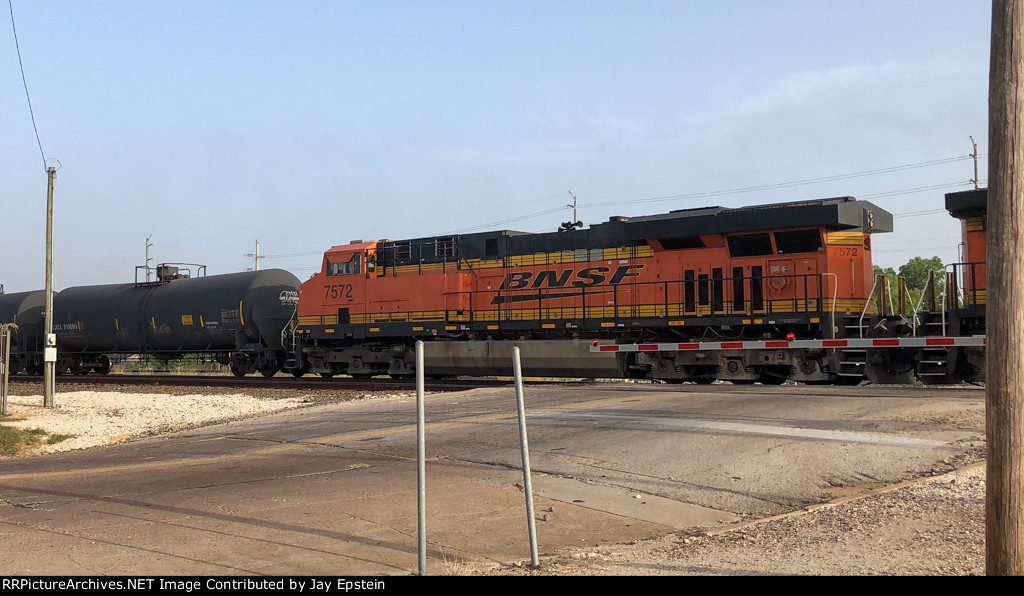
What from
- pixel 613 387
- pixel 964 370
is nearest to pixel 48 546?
pixel 613 387

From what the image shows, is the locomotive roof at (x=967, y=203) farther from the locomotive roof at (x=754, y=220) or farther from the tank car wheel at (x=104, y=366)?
the tank car wheel at (x=104, y=366)

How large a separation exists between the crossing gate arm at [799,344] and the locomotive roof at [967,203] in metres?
2.51

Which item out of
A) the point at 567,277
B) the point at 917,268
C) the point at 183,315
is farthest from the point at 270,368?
the point at 917,268

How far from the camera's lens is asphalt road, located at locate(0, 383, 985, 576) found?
638 centimetres

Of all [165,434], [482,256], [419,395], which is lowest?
[165,434]

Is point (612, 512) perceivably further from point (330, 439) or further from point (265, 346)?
point (265, 346)

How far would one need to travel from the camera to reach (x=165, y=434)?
14250mm

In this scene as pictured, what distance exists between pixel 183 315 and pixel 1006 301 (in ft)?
89.5

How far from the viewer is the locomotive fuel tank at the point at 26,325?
32406mm

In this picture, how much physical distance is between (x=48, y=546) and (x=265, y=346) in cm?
2208

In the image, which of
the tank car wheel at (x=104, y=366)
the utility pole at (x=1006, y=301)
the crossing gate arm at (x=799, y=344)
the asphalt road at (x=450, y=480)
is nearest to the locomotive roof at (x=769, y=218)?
the crossing gate arm at (x=799, y=344)

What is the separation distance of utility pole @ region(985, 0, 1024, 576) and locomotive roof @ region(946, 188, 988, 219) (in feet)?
39.4

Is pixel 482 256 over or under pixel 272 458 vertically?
over

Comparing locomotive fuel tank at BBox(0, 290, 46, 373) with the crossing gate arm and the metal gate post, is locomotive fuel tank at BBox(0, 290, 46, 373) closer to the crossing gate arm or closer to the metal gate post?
the crossing gate arm
